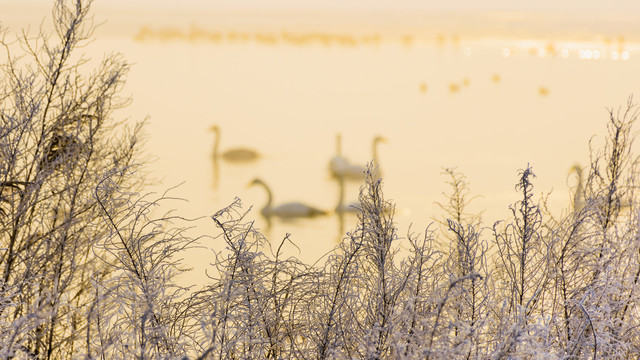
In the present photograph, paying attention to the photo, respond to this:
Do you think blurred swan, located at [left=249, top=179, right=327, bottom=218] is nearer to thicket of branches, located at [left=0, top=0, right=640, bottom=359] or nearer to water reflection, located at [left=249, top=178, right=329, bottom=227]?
water reflection, located at [left=249, top=178, right=329, bottom=227]

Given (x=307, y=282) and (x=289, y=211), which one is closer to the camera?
(x=307, y=282)

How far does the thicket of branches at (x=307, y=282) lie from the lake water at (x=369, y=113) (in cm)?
445

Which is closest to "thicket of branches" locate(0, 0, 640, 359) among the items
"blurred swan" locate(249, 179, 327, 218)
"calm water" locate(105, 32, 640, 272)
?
"calm water" locate(105, 32, 640, 272)

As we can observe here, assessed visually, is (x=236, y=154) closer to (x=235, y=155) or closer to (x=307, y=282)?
(x=235, y=155)

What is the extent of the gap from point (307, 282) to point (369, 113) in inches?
1322

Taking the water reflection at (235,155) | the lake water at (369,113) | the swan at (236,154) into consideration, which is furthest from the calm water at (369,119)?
the swan at (236,154)

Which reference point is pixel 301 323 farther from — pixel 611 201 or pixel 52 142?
pixel 52 142

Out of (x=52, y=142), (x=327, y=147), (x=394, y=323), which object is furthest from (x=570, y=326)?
(x=327, y=147)

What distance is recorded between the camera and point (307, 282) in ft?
32.2

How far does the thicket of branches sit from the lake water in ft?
14.6

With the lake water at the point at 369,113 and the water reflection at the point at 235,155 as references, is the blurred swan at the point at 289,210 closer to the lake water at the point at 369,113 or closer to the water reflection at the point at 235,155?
the lake water at the point at 369,113

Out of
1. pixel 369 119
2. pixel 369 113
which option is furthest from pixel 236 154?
pixel 369 113

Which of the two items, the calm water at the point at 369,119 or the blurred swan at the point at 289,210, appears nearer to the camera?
the blurred swan at the point at 289,210

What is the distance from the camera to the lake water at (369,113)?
29.3m
